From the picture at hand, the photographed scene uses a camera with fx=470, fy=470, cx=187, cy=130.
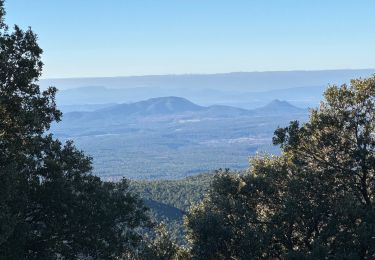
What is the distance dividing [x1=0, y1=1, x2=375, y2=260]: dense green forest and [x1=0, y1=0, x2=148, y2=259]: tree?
0.05 meters

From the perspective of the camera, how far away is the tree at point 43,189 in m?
20.5

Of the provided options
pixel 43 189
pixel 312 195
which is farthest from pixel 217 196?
pixel 43 189

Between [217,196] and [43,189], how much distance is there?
11.1 meters

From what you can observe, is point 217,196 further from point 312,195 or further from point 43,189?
point 43,189

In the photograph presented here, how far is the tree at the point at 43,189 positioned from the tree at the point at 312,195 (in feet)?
15.7

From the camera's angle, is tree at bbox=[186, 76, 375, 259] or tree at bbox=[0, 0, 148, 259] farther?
tree at bbox=[186, 76, 375, 259]

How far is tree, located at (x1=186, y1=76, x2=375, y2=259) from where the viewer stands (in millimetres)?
25734

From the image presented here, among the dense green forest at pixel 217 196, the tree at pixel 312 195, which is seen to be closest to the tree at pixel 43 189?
the dense green forest at pixel 217 196

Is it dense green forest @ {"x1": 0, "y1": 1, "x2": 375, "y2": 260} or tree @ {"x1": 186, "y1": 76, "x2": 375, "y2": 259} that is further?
tree @ {"x1": 186, "y1": 76, "x2": 375, "y2": 259}

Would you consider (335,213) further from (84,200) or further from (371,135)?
(84,200)

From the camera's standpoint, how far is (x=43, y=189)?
23234mm

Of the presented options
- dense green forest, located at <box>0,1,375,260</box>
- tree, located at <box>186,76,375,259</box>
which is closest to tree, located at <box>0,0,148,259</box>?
dense green forest, located at <box>0,1,375,260</box>

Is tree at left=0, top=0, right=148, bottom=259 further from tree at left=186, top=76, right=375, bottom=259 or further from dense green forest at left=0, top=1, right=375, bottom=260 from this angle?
tree at left=186, top=76, right=375, bottom=259

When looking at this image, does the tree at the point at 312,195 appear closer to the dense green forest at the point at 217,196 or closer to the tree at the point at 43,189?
the dense green forest at the point at 217,196
